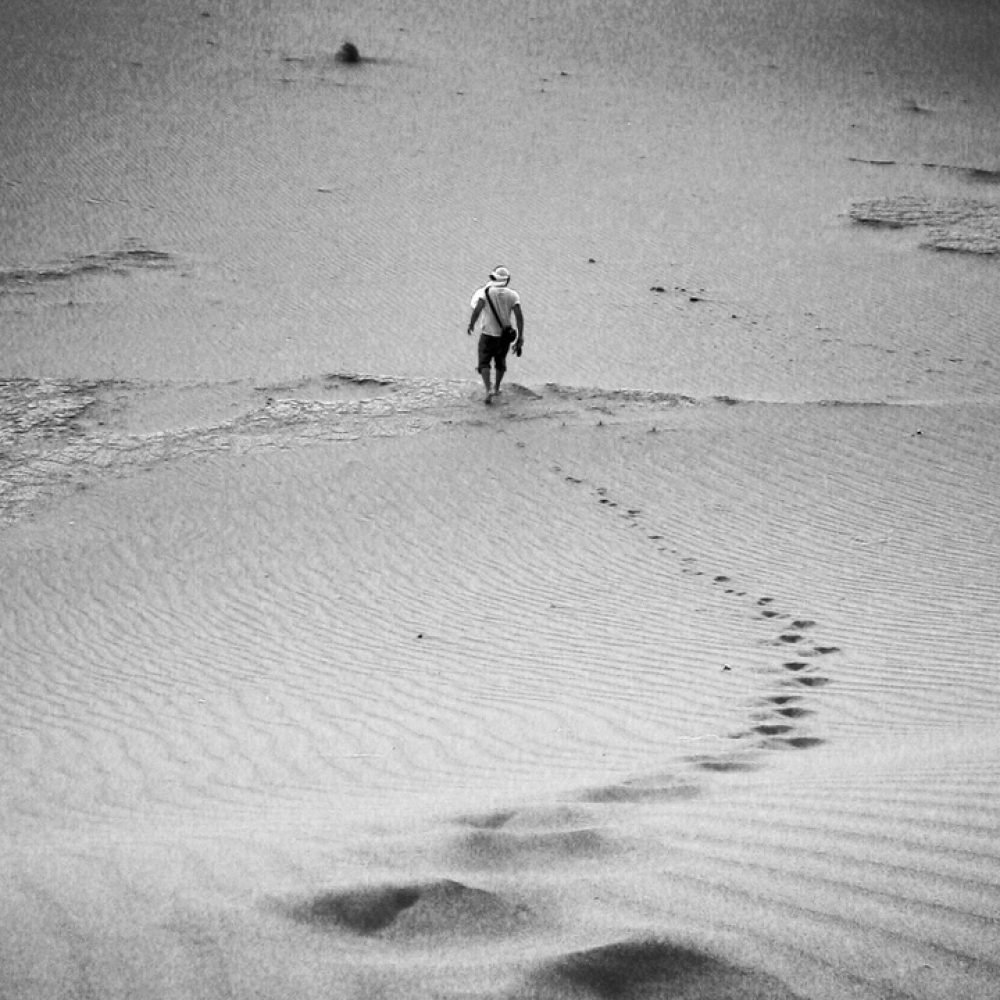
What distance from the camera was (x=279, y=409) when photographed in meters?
13.1

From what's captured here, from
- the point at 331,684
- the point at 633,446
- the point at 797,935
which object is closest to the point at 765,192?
the point at 633,446

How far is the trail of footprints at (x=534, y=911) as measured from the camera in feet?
7.32

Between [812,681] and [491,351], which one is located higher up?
[491,351]

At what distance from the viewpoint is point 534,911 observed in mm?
2541

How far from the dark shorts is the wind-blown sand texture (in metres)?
0.68

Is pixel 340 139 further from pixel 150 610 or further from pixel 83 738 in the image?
pixel 83 738

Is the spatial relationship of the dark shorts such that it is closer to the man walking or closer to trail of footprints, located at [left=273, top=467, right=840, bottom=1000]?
the man walking

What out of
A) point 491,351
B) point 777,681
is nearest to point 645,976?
point 777,681

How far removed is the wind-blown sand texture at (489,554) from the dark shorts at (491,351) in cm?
68

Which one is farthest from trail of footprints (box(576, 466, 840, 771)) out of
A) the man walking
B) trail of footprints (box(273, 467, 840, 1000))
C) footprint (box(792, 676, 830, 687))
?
the man walking

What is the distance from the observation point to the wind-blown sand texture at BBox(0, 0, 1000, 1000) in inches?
99.3

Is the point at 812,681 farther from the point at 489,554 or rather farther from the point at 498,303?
the point at 498,303

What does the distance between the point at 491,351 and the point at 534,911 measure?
34.4ft

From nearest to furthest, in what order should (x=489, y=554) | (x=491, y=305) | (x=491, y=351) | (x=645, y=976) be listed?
1. (x=645, y=976)
2. (x=489, y=554)
3. (x=491, y=305)
4. (x=491, y=351)
